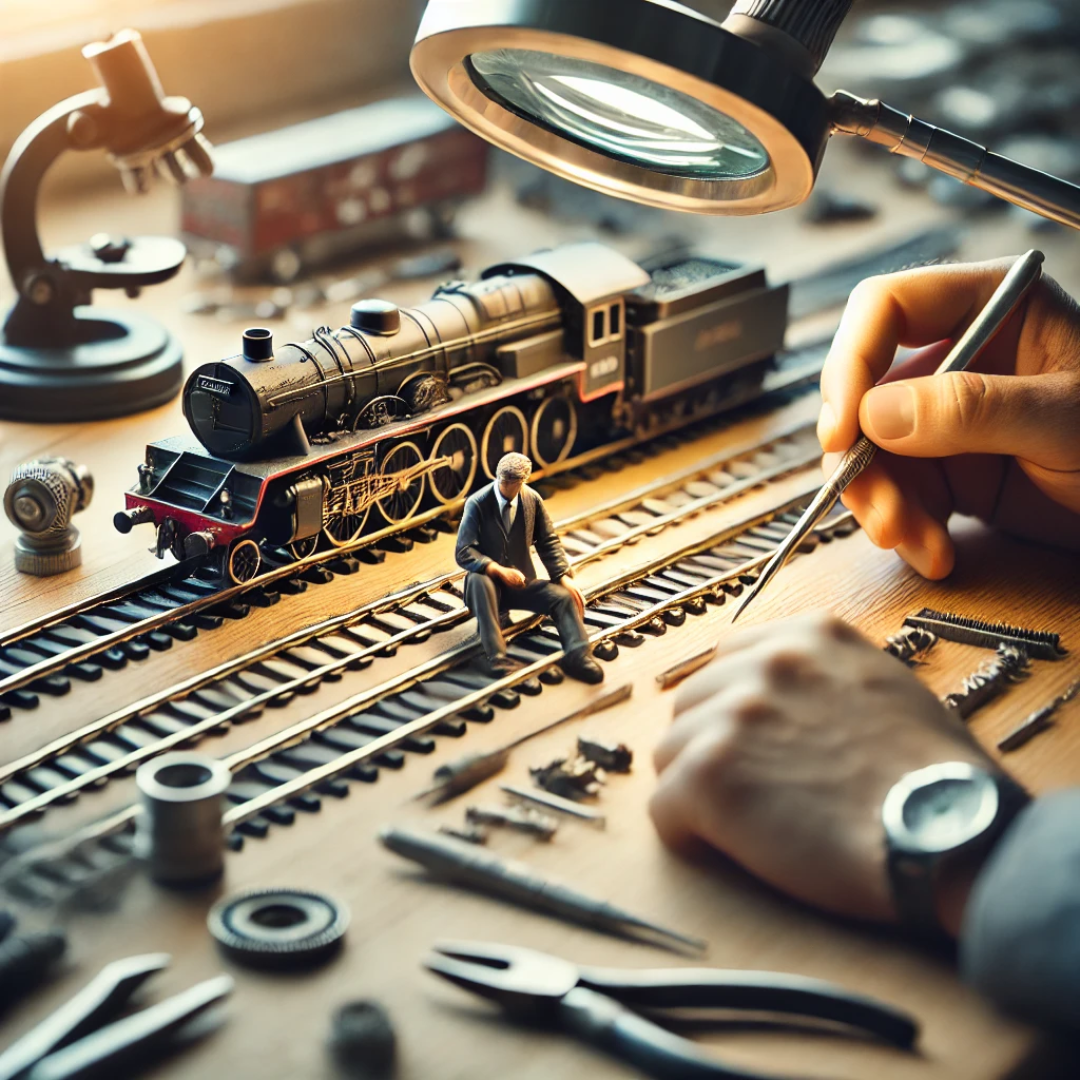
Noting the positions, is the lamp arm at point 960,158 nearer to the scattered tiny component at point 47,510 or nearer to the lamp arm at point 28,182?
the scattered tiny component at point 47,510

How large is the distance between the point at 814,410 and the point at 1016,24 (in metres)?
8.68

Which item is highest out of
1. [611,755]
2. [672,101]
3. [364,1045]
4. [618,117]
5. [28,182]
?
[672,101]

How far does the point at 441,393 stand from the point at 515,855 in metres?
3.33

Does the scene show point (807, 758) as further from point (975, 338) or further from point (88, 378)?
point (88, 378)

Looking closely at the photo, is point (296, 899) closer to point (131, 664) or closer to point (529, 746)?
point (529, 746)

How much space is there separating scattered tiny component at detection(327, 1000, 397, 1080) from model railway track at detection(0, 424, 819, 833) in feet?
5.95

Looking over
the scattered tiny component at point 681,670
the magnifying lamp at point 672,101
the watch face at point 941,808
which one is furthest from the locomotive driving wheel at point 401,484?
the watch face at point 941,808

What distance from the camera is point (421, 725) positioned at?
620 cm

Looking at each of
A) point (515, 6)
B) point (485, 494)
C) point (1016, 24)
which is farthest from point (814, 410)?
point (1016, 24)

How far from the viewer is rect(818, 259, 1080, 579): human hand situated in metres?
6.60

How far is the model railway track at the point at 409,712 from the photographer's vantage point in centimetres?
544

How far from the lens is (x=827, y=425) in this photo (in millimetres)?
7023

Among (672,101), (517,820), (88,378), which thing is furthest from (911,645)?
(88,378)

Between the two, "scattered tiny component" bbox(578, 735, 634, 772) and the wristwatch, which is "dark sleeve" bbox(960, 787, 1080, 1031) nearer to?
the wristwatch
